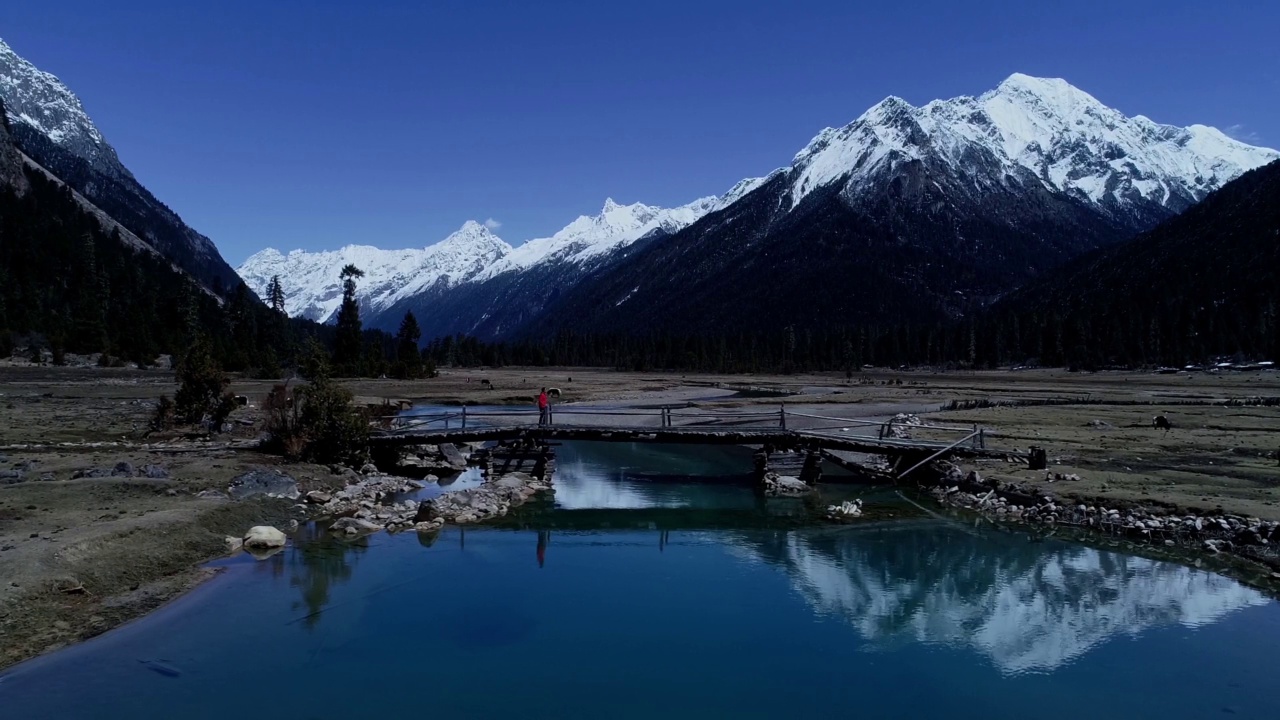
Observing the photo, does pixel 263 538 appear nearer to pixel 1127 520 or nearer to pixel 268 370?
pixel 1127 520

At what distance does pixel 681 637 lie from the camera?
18344mm

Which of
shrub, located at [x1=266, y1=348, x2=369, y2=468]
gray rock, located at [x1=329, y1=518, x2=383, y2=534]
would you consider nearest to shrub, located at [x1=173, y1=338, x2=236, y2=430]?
shrub, located at [x1=266, y1=348, x2=369, y2=468]

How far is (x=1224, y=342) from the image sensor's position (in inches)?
5241

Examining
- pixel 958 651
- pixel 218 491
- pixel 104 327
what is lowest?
pixel 958 651

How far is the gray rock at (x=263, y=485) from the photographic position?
28.4 m

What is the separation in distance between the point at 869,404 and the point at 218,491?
61.9 meters

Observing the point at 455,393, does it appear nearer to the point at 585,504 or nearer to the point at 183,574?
the point at 585,504

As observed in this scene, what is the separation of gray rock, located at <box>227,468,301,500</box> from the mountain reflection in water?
16863 millimetres

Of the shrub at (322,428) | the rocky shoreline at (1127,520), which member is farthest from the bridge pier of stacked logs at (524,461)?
the rocky shoreline at (1127,520)

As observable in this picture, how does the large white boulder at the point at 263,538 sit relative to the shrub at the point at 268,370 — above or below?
below

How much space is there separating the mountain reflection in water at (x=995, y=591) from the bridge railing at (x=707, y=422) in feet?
45.7

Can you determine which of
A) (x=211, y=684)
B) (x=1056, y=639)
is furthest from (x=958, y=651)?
(x=211, y=684)

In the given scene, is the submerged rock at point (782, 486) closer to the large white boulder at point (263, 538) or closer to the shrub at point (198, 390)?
the large white boulder at point (263, 538)

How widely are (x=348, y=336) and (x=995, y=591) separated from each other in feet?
383
